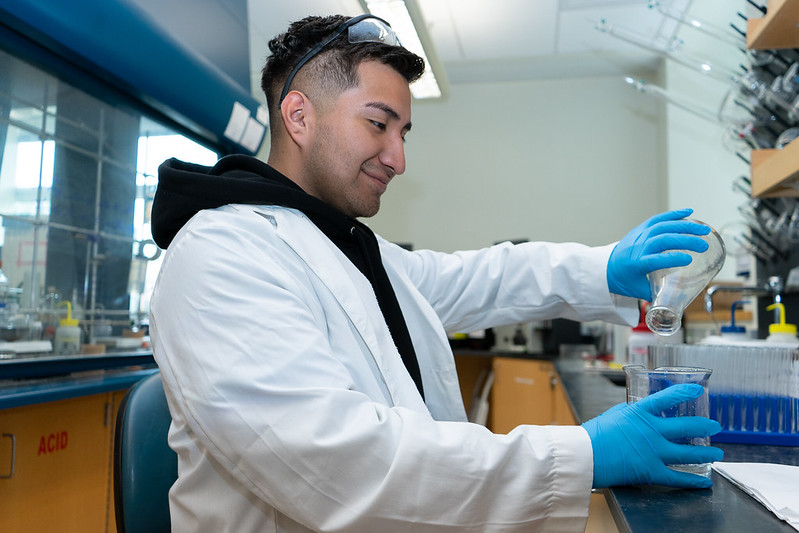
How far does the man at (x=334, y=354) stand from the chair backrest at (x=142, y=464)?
2.5 inches

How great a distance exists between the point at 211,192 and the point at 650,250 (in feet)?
2.52

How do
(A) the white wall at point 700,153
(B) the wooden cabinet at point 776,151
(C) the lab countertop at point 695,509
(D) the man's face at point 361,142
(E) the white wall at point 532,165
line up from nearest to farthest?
(C) the lab countertop at point 695,509 → (D) the man's face at point 361,142 → (B) the wooden cabinet at point 776,151 → (A) the white wall at point 700,153 → (E) the white wall at point 532,165

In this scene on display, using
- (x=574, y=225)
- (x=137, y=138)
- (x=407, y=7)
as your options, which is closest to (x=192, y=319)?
(x=407, y=7)

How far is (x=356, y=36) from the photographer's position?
49.8 inches

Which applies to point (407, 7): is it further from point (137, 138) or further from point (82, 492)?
point (82, 492)

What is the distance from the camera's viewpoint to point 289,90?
1286mm

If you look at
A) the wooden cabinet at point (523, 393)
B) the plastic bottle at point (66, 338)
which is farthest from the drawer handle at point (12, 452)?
the wooden cabinet at point (523, 393)

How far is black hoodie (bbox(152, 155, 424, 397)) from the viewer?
1002 mm

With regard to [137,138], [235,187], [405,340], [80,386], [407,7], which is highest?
[407,7]

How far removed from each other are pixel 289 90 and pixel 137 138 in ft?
5.67

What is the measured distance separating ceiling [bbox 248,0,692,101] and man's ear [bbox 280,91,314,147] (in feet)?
5.62

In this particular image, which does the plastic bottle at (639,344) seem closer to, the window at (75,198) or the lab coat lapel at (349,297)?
the lab coat lapel at (349,297)

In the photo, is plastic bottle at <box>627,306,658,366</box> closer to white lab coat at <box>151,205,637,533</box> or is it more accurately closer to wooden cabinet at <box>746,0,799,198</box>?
wooden cabinet at <box>746,0,799,198</box>

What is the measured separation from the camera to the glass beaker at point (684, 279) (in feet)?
3.24
